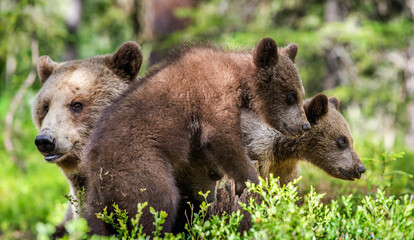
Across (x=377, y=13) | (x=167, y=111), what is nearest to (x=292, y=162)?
(x=167, y=111)

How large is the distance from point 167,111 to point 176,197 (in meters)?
0.72

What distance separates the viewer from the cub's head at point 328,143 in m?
4.90

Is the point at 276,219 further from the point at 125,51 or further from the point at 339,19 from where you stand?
the point at 339,19

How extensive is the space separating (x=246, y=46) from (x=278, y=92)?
90 cm

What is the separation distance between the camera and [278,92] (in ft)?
13.9

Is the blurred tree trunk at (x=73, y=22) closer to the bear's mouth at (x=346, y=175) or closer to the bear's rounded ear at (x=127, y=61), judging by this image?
the bear's rounded ear at (x=127, y=61)

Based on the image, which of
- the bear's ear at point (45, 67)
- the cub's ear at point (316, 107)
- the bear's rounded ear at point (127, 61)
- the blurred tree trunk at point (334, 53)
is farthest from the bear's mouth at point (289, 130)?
the blurred tree trunk at point (334, 53)

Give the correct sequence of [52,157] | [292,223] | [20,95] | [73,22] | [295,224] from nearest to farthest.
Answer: [292,223], [295,224], [52,157], [20,95], [73,22]

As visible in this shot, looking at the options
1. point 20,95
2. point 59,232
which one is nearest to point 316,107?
point 59,232

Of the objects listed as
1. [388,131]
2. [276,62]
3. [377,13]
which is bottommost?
[388,131]

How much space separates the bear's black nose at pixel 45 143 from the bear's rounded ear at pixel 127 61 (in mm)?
1115

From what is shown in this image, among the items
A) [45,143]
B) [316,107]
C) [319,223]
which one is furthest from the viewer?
[316,107]

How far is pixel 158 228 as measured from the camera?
110 inches

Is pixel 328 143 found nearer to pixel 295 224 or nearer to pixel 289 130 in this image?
pixel 289 130
